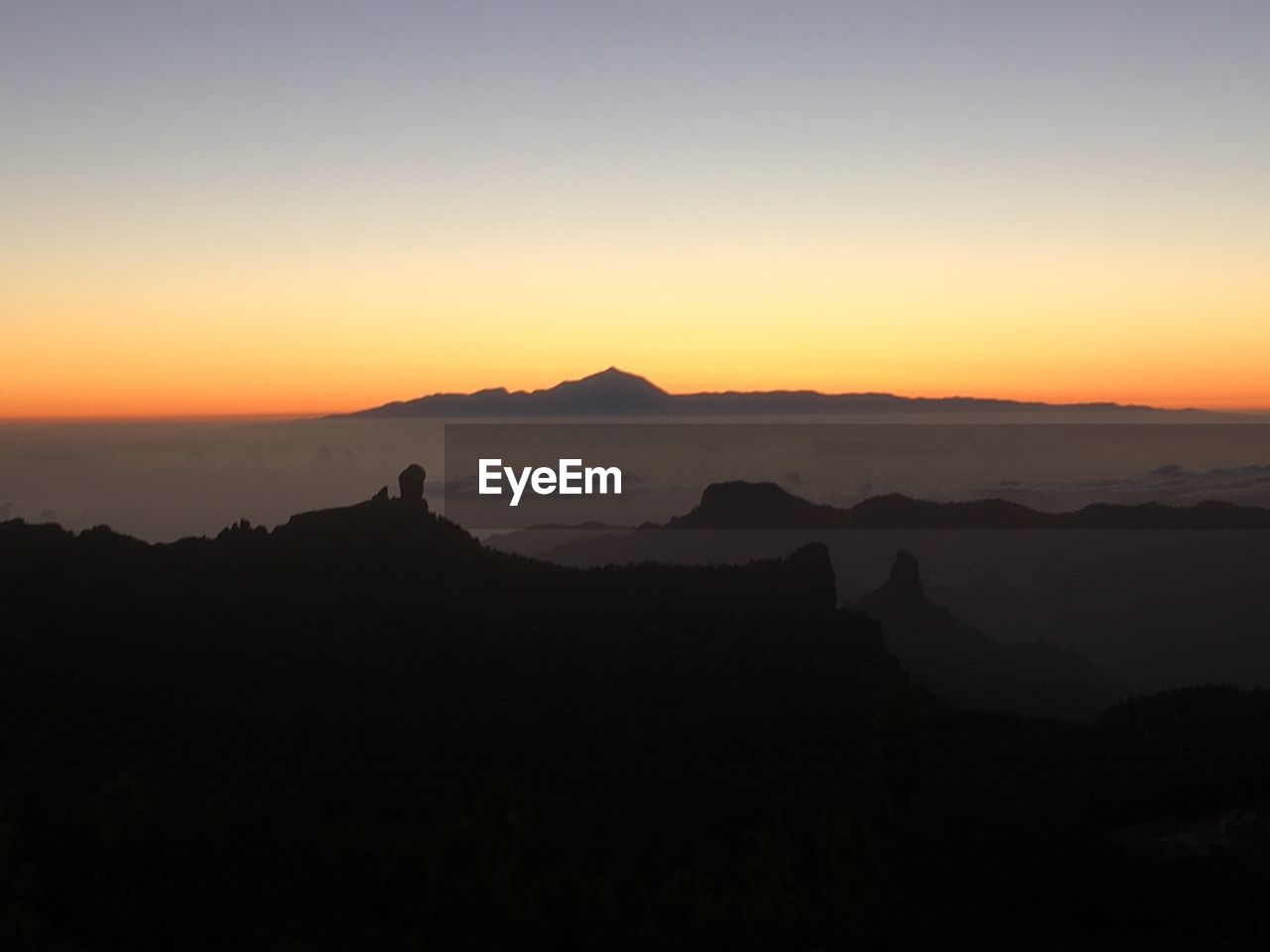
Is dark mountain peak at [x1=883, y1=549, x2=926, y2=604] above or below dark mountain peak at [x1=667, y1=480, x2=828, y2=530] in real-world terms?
below

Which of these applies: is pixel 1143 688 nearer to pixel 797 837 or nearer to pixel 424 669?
pixel 424 669

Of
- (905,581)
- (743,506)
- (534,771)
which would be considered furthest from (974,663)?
(534,771)

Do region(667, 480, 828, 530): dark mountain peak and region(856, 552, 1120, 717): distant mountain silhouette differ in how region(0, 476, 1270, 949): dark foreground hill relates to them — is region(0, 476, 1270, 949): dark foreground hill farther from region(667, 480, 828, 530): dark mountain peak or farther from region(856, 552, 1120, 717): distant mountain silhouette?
region(667, 480, 828, 530): dark mountain peak

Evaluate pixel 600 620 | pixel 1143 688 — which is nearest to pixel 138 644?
pixel 600 620

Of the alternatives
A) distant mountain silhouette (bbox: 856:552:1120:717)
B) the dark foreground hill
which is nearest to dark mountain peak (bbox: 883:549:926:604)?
distant mountain silhouette (bbox: 856:552:1120:717)

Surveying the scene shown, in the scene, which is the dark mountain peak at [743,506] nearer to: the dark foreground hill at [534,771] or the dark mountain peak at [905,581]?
the dark mountain peak at [905,581]

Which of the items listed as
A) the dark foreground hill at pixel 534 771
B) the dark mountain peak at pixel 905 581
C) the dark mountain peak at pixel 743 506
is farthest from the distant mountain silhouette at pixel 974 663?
the dark foreground hill at pixel 534 771

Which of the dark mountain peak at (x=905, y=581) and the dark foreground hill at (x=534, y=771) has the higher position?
the dark foreground hill at (x=534, y=771)
